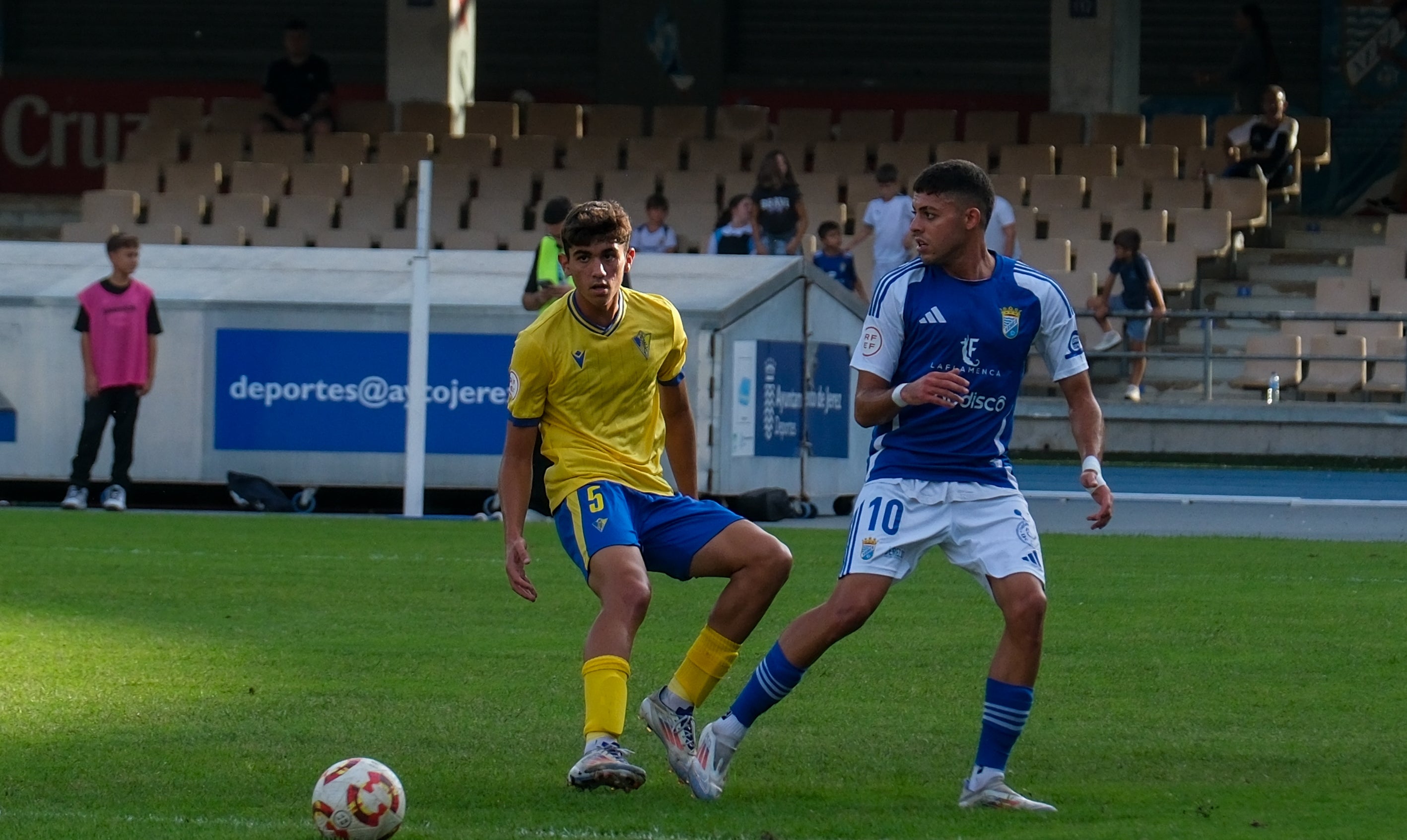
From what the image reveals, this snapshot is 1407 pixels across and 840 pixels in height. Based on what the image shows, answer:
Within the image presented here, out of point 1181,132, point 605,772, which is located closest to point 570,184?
point 1181,132

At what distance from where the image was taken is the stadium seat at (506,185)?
23.5 meters

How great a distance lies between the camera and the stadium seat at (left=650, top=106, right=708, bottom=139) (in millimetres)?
25609

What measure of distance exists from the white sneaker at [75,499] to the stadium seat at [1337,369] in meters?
12.3

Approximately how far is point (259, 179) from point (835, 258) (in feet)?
28.6

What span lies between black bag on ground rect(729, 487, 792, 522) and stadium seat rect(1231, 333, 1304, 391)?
7.64 m

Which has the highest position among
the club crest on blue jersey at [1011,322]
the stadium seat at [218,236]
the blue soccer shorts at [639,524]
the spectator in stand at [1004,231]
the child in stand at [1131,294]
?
the stadium seat at [218,236]

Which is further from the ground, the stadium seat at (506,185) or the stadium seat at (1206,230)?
the stadium seat at (506,185)

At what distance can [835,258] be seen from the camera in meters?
18.5

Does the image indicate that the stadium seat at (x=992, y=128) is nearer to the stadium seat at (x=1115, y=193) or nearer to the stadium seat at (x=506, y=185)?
the stadium seat at (x=1115, y=193)

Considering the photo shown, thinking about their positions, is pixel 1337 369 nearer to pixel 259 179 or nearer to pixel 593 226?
pixel 259 179

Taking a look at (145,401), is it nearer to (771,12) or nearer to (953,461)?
(953,461)

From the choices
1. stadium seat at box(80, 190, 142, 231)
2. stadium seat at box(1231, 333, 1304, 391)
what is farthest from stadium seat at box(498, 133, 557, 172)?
stadium seat at box(1231, 333, 1304, 391)

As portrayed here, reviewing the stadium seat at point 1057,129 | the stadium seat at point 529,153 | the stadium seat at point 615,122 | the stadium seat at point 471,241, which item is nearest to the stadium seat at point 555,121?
the stadium seat at point 615,122

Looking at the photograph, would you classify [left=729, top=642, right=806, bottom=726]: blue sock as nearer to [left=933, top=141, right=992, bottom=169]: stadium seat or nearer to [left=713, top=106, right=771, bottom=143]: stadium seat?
[left=933, top=141, right=992, bottom=169]: stadium seat
